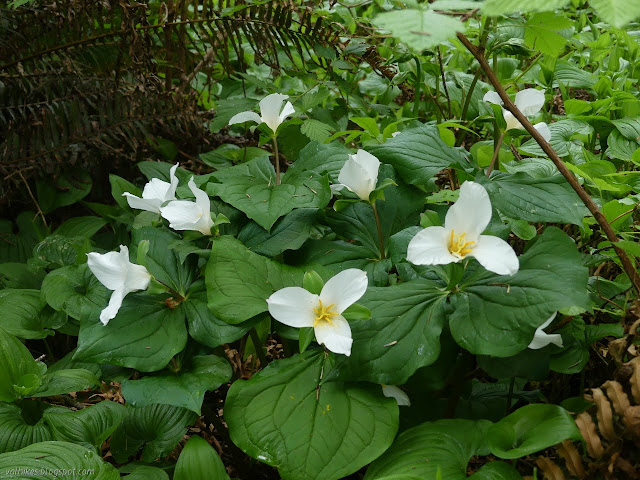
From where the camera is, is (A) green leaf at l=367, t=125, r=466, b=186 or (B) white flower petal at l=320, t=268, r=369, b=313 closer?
(B) white flower petal at l=320, t=268, r=369, b=313

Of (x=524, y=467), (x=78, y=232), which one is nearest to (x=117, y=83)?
(x=78, y=232)

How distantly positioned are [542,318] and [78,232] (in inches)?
73.6

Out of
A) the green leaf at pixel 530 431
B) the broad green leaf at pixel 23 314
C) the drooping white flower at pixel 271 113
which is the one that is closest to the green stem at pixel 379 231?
the drooping white flower at pixel 271 113

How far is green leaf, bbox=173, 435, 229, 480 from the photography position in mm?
1158

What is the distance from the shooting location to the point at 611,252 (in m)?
1.39

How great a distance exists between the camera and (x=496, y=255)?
3.44 ft

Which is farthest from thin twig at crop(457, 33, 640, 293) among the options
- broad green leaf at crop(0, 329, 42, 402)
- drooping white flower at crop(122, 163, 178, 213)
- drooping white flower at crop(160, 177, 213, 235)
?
broad green leaf at crop(0, 329, 42, 402)

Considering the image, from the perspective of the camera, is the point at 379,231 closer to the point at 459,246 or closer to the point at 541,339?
the point at 459,246

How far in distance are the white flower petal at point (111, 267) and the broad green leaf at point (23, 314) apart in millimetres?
587

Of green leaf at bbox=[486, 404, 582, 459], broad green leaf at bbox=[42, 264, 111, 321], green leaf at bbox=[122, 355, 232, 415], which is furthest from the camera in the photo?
broad green leaf at bbox=[42, 264, 111, 321]

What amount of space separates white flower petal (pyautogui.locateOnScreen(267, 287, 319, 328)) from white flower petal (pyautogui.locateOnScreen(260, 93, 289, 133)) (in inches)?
25.0

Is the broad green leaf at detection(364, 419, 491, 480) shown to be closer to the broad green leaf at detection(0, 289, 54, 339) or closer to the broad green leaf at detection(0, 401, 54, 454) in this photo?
the broad green leaf at detection(0, 401, 54, 454)

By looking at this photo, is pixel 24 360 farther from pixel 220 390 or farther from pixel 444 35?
pixel 444 35

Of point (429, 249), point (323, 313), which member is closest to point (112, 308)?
point (323, 313)
